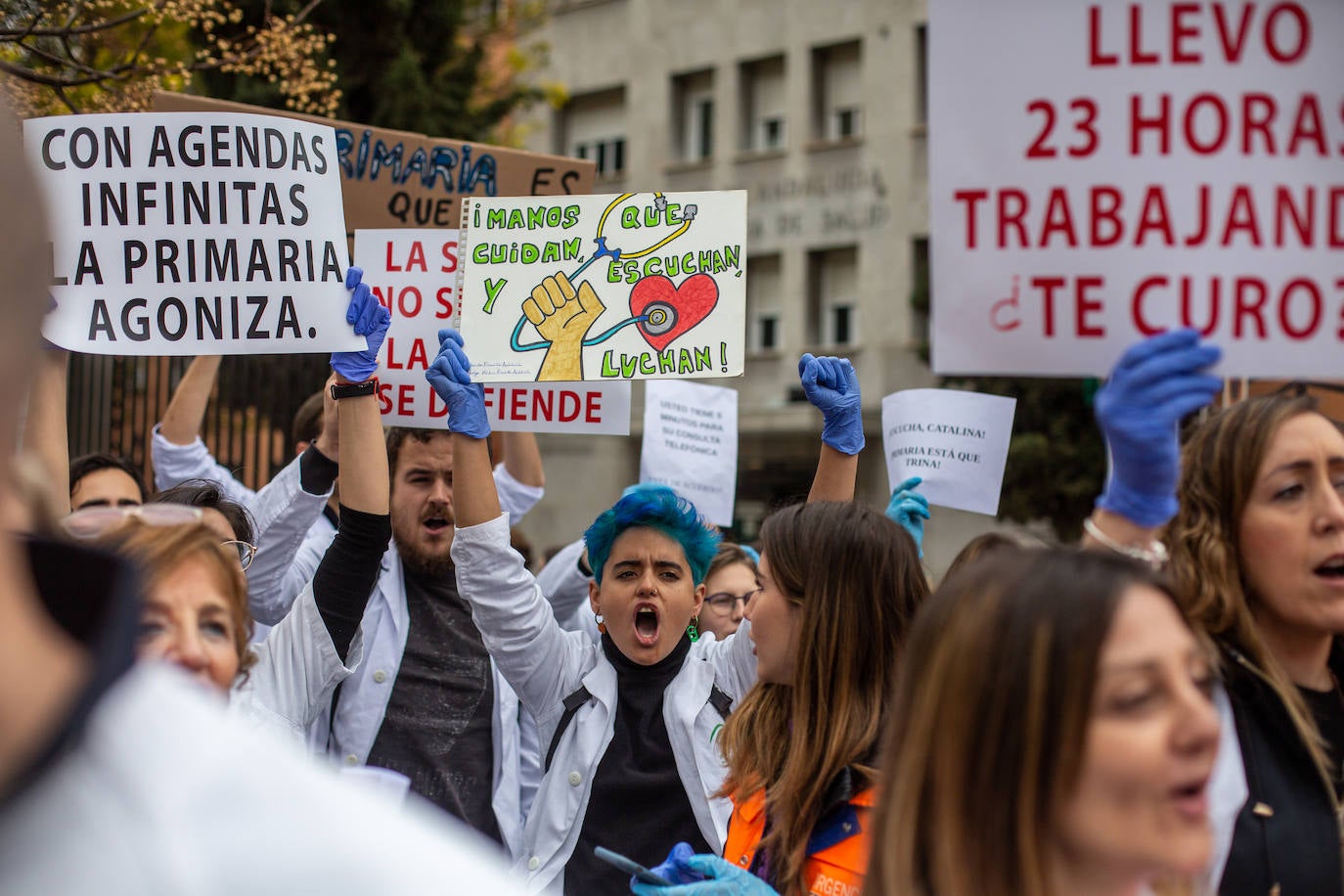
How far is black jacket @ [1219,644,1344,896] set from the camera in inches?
87.9

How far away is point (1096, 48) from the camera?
107 inches

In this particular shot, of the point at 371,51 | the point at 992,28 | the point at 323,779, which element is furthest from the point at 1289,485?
the point at 371,51

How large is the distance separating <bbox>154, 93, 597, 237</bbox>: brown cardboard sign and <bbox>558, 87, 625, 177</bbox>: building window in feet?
64.8

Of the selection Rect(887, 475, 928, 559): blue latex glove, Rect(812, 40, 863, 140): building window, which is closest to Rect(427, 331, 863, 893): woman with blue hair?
Rect(887, 475, 928, 559): blue latex glove

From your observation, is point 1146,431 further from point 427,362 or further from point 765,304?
point 765,304

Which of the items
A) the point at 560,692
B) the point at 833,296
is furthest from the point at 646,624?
the point at 833,296

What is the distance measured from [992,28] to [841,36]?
69.2ft

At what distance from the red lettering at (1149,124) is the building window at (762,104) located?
2160 centimetres

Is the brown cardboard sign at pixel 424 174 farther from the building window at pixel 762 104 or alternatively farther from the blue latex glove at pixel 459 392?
the building window at pixel 762 104

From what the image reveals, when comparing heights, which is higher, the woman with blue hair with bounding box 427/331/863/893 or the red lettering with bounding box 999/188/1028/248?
the red lettering with bounding box 999/188/1028/248

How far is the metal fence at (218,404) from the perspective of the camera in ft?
31.9

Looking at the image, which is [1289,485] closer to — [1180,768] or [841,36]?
[1180,768]

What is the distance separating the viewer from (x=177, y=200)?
13.4 ft

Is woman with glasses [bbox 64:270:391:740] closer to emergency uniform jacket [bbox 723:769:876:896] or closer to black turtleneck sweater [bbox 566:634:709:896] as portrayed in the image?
black turtleneck sweater [bbox 566:634:709:896]
